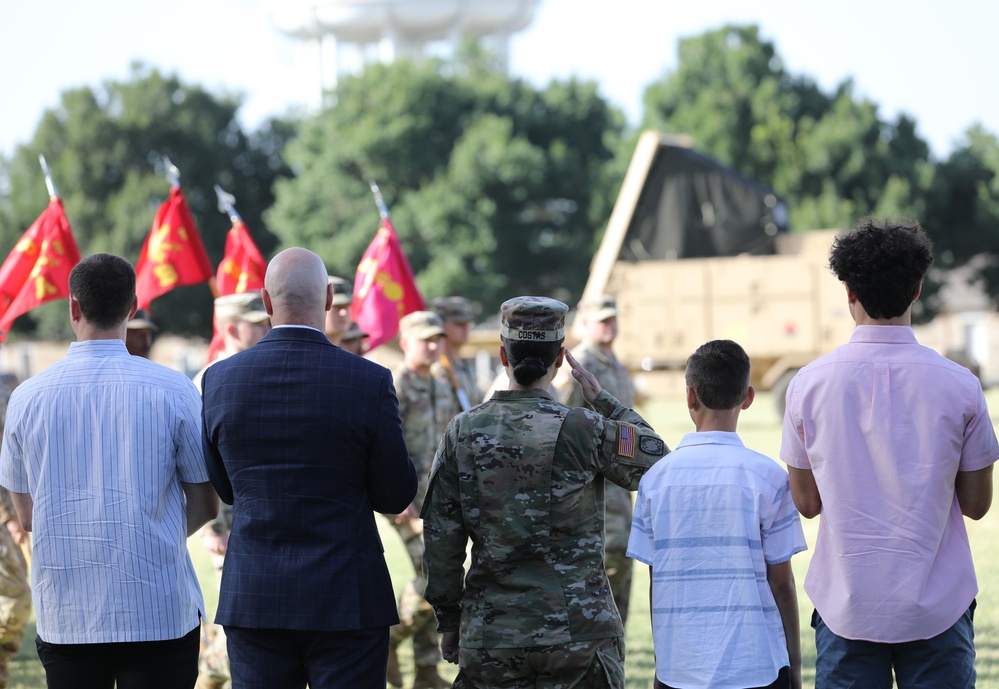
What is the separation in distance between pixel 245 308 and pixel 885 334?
376 centimetres

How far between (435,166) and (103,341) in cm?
3469

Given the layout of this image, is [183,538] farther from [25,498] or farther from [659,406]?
[659,406]

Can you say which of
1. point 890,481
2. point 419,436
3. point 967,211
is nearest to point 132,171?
point 967,211

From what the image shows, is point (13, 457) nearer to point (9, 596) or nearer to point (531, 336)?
point (531, 336)

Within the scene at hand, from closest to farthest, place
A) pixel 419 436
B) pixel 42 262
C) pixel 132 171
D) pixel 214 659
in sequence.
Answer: pixel 214 659
pixel 419 436
pixel 42 262
pixel 132 171

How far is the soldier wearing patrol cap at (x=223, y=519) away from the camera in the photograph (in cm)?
598

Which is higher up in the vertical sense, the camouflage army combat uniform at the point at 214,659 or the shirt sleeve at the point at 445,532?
the shirt sleeve at the point at 445,532

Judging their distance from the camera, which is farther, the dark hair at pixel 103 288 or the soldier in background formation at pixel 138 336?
the soldier in background formation at pixel 138 336

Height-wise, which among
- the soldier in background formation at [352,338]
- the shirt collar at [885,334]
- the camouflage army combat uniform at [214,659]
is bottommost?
the camouflage army combat uniform at [214,659]

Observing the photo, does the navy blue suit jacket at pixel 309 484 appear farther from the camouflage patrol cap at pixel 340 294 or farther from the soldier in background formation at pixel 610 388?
the camouflage patrol cap at pixel 340 294

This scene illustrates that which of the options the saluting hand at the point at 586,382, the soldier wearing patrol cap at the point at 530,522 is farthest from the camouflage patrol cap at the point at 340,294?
the soldier wearing patrol cap at the point at 530,522

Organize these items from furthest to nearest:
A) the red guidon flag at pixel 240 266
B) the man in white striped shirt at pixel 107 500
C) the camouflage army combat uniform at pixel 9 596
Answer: the red guidon flag at pixel 240 266 < the camouflage army combat uniform at pixel 9 596 < the man in white striped shirt at pixel 107 500

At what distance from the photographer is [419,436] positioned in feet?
23.7

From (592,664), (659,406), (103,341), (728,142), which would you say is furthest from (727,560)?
(728,142)
